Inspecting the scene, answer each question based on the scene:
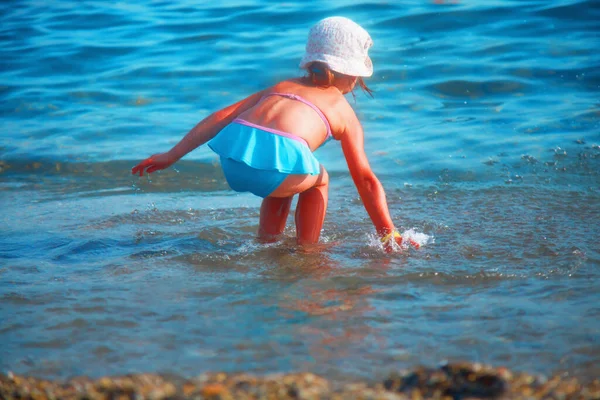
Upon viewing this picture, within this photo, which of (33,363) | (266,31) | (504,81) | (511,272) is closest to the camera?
(33,363)

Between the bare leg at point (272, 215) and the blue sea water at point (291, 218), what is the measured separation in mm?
123

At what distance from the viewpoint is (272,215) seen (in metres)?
4.30

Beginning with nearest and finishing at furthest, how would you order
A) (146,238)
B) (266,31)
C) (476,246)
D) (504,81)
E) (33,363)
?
(33,363) → (476,246) → (146,238) → (504,81) → (266,31)

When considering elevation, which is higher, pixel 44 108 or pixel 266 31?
pixel 266 31

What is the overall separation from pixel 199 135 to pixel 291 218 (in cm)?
110

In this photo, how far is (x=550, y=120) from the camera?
660 cm

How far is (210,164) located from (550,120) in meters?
3.32

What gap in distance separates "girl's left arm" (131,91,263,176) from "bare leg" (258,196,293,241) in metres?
0.56

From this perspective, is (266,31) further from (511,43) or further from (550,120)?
(550,120)

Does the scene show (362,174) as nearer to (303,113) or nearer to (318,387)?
(303,113)

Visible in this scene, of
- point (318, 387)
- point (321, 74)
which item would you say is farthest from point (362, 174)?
point (318, 387)

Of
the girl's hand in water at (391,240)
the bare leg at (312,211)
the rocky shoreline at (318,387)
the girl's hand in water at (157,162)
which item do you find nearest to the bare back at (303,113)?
the bare leg at (312,211)

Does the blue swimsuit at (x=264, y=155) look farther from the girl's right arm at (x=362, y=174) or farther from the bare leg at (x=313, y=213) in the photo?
the bare leg at (x=313, y=213)

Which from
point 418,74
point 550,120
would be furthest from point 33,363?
point 418,74
